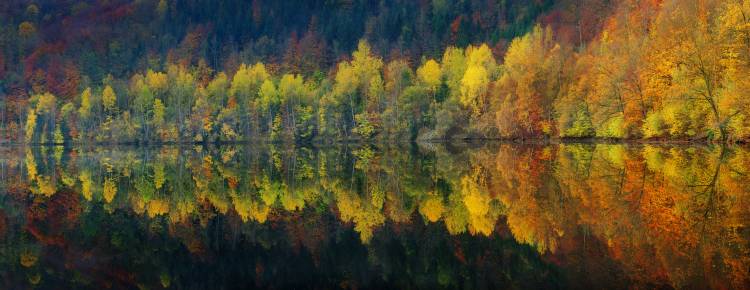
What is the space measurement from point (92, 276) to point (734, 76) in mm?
35136

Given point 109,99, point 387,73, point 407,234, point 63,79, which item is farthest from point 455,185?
point 63,79

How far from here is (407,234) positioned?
14789mm

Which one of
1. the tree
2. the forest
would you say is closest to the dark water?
the forest

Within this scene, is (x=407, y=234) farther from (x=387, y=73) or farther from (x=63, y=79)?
(x=63, y=79)

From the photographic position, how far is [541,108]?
67375 millimetres

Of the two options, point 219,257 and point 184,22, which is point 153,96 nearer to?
point 184,22

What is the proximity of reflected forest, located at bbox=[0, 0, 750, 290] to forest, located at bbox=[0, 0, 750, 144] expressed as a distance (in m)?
0.33

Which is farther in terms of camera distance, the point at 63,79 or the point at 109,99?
the point at 63,79

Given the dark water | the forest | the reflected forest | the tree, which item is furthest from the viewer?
the tree

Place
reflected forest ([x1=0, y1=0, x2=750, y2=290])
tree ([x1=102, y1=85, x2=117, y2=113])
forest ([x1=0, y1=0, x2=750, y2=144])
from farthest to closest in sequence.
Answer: tree ([x1=102, y1=85, x2=117, y2=113]) < forest ([x1=0, y1=0, x2=750, y2=144]) < reflected forest ([x1=0, y1=0, x2=750, y2=290])

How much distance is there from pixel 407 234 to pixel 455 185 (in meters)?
9.10

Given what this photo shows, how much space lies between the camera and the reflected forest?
11.4 meters

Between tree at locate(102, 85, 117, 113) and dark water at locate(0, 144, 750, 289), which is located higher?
tree at locate(102, 85, 117, 113)

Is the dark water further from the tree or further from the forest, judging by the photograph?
the tree
